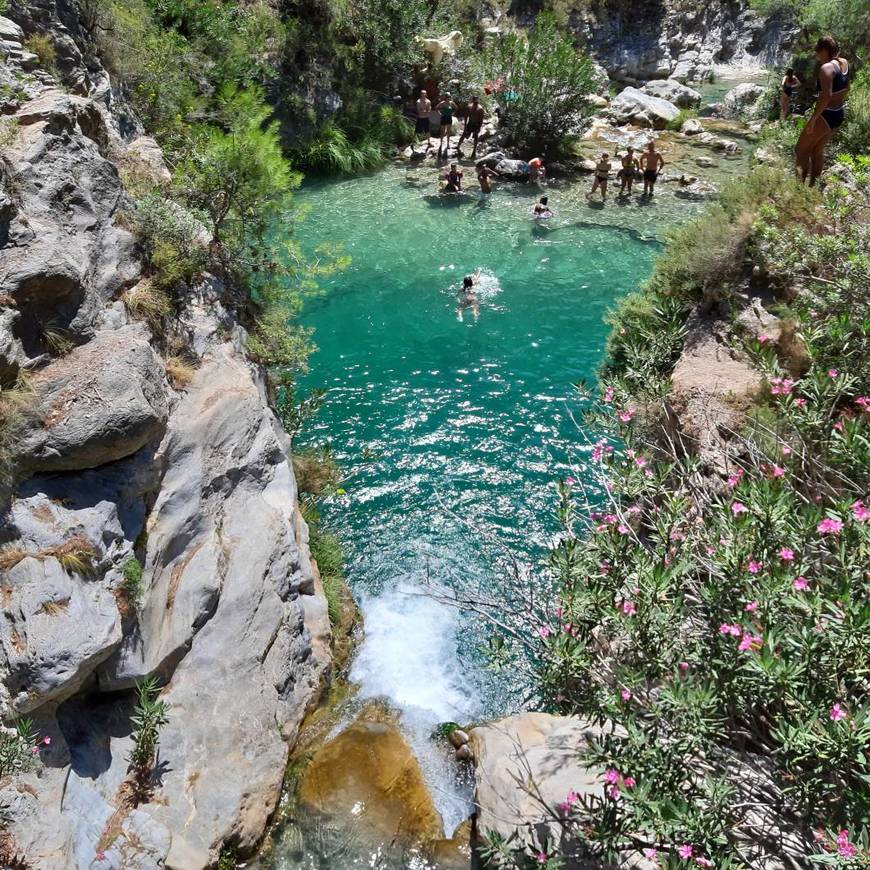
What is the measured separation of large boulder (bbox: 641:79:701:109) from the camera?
1162 inches

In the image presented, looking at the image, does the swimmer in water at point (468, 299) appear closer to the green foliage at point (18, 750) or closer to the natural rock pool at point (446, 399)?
the natural rock pool at point (446, 399)

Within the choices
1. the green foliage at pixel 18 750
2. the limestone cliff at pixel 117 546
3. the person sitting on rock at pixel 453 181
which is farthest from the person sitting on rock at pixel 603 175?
the green foliage at pixel 18 750

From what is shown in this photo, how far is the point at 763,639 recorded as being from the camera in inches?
184

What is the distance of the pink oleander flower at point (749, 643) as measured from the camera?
192 inches

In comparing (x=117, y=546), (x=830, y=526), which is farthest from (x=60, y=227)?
(x=830, y=526)

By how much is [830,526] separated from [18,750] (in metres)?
6.96

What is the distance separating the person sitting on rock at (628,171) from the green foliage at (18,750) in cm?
2199

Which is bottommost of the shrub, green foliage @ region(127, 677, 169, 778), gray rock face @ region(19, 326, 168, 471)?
green foliage @ region(127, 677, 169, 778)

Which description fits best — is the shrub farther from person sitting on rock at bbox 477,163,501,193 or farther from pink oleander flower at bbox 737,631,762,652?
person sitting on rock at bbox 477,163,501,193

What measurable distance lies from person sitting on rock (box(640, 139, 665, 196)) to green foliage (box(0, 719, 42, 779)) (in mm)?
22160

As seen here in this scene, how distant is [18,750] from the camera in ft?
18.8

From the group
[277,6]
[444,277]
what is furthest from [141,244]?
[277,6]

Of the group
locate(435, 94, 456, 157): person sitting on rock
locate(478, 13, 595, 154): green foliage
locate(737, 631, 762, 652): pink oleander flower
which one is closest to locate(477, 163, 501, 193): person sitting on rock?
locate(478, 13, 595, 154): green foliage

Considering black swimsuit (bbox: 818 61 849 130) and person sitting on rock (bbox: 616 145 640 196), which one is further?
person sitting on rock (bbox: 616 145 640 196)
